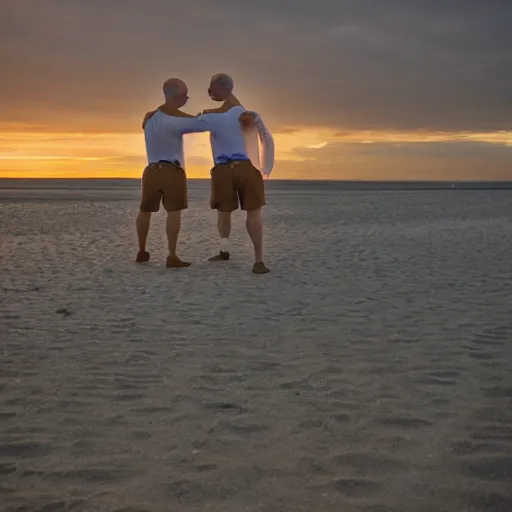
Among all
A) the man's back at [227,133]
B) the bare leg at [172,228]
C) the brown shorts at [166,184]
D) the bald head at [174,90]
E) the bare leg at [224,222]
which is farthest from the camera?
the bare leg at [224,222]

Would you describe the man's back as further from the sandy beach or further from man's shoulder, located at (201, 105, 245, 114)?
the sandy beach

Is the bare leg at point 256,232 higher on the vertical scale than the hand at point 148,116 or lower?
lower

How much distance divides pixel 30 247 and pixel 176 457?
8824 millimetres

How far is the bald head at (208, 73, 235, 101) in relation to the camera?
8164mm

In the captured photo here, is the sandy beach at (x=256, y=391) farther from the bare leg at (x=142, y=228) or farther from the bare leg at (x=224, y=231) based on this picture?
the bare leg at (x=224, y=231)

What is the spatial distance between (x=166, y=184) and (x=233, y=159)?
0.93 m

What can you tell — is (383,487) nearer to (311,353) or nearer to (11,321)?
(311,353)

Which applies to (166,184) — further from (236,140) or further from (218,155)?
(236,140)

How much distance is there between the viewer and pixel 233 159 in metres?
8.26

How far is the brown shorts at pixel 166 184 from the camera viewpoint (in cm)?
852

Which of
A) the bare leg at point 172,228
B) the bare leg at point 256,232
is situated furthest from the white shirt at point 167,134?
the bare leg at point 256,232

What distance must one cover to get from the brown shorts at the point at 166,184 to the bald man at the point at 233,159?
44 centimetres

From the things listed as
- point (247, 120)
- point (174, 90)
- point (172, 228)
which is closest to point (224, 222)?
point (172, 228)

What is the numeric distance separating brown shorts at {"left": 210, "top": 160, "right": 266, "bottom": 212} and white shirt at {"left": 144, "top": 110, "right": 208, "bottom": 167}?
1.72ft
